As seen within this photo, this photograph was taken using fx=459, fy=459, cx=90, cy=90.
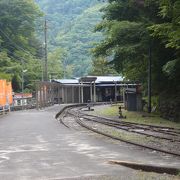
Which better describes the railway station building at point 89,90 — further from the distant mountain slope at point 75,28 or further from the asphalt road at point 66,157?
the asphalt road at point 66,157

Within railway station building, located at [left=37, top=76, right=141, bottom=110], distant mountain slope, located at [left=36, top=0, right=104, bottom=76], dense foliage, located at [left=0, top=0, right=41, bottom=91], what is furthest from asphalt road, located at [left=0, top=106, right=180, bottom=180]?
distant mountain slope, located at [left=36, top=0, right=104, bottom=76]

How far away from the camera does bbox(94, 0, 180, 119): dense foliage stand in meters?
28.5

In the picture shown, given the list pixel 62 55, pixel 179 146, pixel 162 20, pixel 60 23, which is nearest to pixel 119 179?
pixel 179 146

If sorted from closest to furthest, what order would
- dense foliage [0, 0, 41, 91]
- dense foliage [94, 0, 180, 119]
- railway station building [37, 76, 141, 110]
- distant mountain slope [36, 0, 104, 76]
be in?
1. dense foliage [94, 0, 180, 119]
2. railway station building [37, 76, 141, 110]
3. dense foliage [0, 0, 41, 91]
4. distant mountain slope [36, 0, 104, 76]

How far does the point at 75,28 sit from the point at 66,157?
10825cm

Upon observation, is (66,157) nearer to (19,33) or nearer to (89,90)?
(89,90)

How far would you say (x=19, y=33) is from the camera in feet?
281

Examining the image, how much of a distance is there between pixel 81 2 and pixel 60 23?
1278 cm

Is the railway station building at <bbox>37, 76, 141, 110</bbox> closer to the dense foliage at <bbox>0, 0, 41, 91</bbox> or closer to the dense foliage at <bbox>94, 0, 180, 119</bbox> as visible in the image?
the dense foliage at <bbox>0, 0, 41, 91</bbox>

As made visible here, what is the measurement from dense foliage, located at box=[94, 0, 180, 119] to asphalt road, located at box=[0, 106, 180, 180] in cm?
1142

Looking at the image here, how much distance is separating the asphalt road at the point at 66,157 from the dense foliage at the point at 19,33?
192ft

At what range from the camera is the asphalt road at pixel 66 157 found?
9.48 metres

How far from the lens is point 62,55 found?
104 m

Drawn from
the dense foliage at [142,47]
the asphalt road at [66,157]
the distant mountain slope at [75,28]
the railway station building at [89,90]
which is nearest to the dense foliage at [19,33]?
the railway station building at [89,90]
